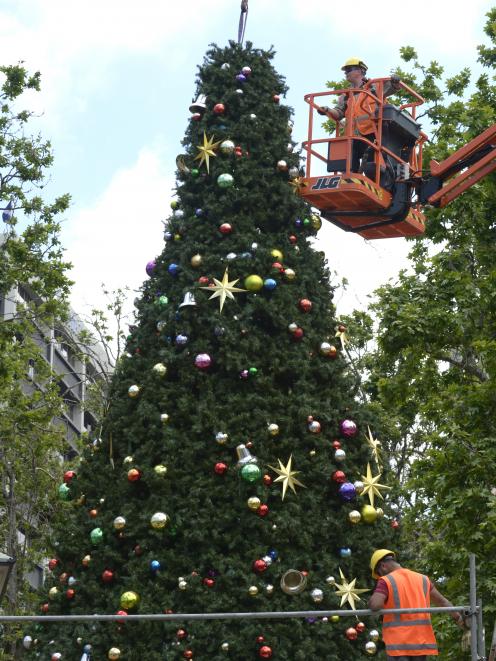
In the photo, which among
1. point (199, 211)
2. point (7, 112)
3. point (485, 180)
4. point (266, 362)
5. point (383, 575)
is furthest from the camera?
point (7, 112)

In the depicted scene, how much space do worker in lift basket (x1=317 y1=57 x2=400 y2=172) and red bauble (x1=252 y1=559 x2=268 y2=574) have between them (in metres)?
6.06

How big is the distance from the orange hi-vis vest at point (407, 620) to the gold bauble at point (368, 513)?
145 cm

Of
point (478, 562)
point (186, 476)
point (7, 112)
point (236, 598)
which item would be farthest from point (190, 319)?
point (7, 112)

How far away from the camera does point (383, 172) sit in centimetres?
1417

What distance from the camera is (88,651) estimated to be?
938 centimetres

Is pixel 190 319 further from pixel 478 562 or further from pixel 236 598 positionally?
pixel 478 562

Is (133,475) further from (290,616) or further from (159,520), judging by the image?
(290,616)

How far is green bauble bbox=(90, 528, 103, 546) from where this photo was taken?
31.8 feet

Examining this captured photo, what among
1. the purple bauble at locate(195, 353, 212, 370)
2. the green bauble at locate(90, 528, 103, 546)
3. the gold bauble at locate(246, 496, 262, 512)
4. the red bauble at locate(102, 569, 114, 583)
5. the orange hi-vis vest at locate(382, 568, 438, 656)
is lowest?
the orange hi-vis vest at locate(382, 568, 438, 656)

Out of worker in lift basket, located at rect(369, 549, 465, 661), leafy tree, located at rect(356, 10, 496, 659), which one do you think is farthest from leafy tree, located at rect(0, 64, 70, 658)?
worker in lift basket, located at rect(369, 549, 465, 661)

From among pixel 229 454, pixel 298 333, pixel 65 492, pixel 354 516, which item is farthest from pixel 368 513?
pixel 65 492

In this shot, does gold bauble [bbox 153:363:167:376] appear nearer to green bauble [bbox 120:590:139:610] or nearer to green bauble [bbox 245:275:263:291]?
green bauble [bbox 245:275:263:291]

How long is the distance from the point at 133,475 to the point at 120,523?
40 cm

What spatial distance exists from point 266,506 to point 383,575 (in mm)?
1252
